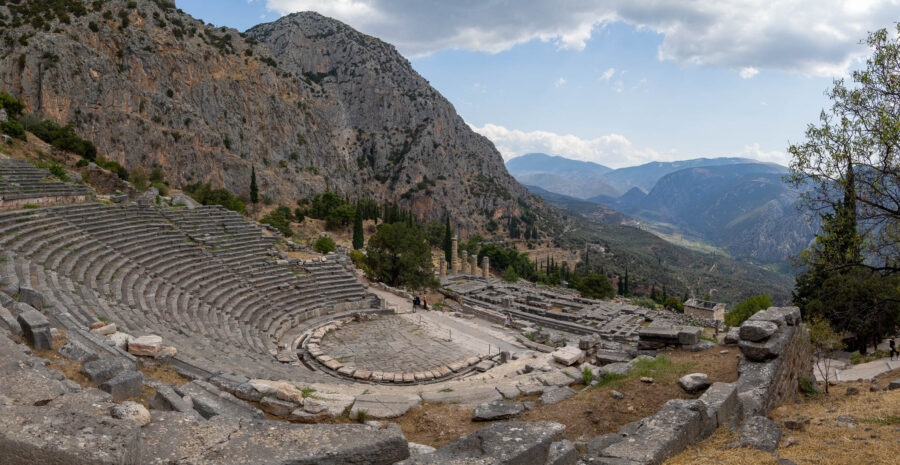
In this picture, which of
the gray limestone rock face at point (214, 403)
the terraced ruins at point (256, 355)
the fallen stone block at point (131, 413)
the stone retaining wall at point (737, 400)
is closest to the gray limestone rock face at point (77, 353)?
the terraced ruins at point (256, 355)

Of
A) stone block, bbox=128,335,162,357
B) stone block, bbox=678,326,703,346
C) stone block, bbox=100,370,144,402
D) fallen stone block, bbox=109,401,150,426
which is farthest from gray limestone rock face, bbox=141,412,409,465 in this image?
stone block, bbox=678,326,703,346

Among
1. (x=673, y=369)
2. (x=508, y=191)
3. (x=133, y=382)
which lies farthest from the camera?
(x=508, y=191)

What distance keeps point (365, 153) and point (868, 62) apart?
107840 millimetres

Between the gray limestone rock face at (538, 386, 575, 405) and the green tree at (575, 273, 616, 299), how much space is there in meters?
42.1

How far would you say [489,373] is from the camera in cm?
1488

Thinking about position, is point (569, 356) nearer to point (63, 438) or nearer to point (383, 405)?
point (383, 405)

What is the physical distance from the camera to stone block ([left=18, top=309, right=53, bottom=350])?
742cm

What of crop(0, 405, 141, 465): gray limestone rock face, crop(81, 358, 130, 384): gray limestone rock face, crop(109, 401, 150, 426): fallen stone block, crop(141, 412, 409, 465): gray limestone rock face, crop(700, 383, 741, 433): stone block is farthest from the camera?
crop(81, 358, 130, 384): gray limestone rock face

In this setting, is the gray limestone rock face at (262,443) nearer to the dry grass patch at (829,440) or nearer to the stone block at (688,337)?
the dry grass patch at (829,440)

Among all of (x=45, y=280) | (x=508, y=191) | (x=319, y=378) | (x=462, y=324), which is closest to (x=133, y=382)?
(x=319, y=378)

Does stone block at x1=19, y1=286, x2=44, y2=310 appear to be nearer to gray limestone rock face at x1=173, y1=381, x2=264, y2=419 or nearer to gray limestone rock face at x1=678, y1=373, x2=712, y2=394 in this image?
gray limestone rock face at x1=173, y1=381, x2=264, y2=419

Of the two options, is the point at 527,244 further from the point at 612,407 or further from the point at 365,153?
the point at 612,407

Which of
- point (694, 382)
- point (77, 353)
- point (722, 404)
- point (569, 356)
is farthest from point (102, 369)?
point (569, 356)

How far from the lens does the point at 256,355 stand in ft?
45.4
